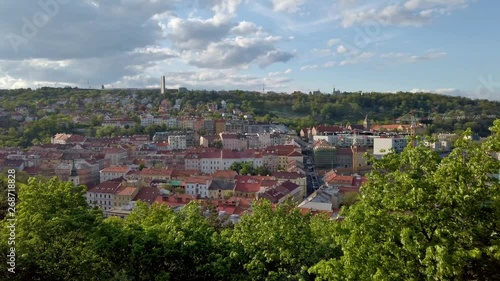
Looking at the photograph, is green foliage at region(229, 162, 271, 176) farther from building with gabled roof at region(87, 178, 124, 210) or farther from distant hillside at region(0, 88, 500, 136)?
distant hillside at region(0, 88, 500, 136)

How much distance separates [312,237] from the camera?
1247cm

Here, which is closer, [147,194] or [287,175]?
[147,194]

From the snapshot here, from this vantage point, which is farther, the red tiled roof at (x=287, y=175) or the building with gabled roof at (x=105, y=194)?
the red tiled roof at (x=287, y=175)

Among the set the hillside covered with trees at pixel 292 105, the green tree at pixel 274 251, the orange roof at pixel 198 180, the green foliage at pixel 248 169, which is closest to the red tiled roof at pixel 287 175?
the green foliage at pixel 248 169

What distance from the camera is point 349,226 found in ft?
28.3

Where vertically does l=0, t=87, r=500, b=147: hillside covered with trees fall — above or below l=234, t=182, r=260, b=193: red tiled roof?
above

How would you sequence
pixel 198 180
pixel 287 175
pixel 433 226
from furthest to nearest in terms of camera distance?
pixel 287 175 → pixel 198 180 → pixel 433 226

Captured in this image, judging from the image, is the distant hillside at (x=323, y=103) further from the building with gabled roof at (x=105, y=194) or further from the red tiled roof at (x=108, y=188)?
the building with gabled roof at (x=105, y=194)

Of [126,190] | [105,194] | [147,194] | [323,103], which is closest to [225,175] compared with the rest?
[147,194]

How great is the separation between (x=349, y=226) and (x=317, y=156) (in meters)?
66.2

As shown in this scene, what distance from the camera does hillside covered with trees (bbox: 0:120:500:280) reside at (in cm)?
765

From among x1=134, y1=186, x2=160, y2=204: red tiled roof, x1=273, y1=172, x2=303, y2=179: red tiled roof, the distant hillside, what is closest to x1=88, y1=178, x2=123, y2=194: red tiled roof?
x1=134, y1=186, x2=160, y2=204: red tiled roof

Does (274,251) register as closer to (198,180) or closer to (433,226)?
(433,226)

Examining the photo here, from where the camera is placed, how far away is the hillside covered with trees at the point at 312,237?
301 inches
